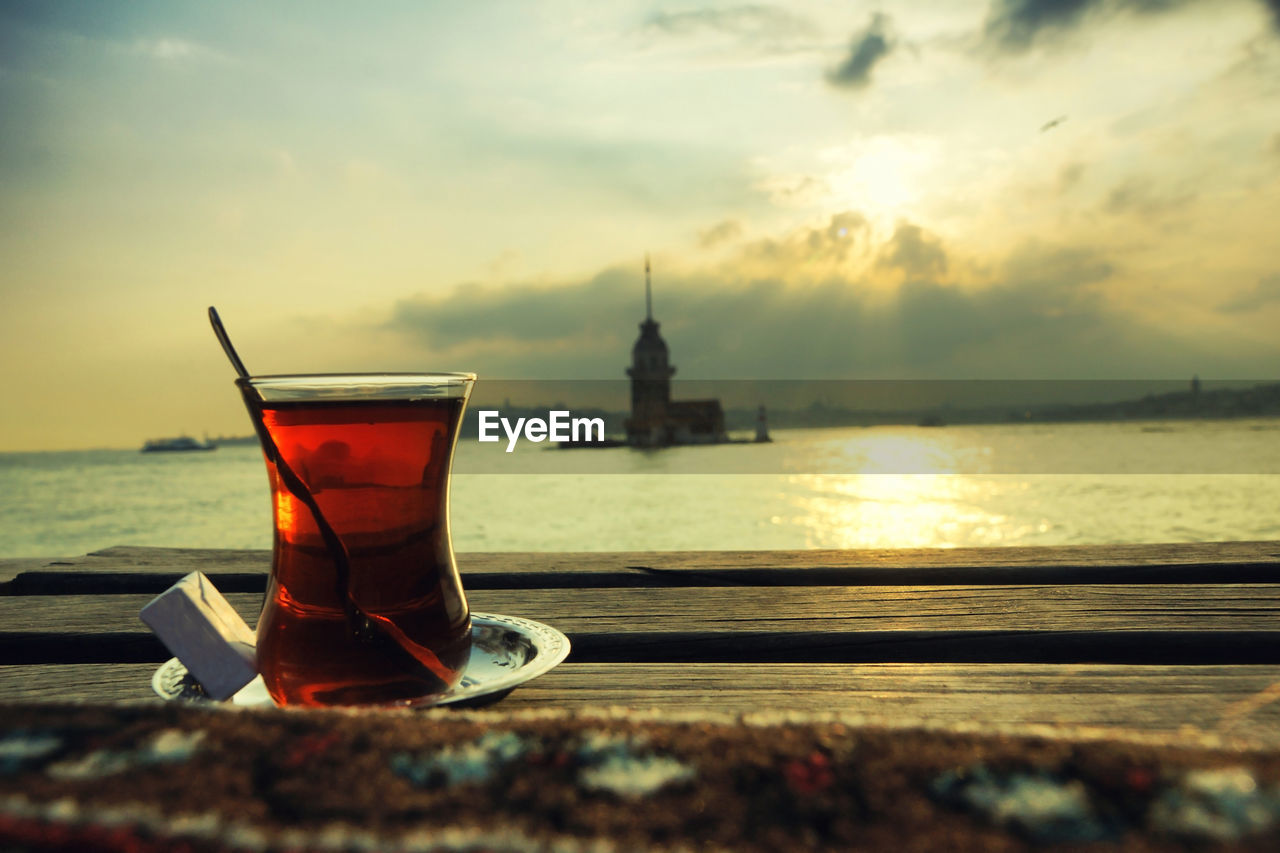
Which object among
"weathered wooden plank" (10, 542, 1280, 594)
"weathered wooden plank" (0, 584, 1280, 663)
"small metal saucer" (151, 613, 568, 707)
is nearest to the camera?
"small metal saucer" (151, 613, 568, 707)

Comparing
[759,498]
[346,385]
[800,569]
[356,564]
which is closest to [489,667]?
[356,564]

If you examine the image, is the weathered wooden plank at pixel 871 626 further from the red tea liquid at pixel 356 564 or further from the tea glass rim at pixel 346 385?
the tea glass rim at pixel 346 385

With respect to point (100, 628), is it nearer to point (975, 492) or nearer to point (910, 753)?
point (910, 753)

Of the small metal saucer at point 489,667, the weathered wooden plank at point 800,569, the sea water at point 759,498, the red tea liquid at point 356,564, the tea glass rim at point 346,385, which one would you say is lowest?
the sea water at point 759,498

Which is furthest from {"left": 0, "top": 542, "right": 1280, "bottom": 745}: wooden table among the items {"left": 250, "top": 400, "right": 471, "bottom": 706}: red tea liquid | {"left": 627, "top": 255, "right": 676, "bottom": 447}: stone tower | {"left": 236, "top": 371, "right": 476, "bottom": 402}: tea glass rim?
{"left": 627, "top": 255, "right": 676, "bottom": 447}: stone tower

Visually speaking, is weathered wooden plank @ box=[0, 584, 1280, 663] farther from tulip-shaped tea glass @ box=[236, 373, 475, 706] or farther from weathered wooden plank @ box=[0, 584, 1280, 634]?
tulip-shaped tea glass @ box=[236, 373, 475, 706]

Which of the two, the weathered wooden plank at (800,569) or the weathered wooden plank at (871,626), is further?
the weathered wooden plank at (800,569)

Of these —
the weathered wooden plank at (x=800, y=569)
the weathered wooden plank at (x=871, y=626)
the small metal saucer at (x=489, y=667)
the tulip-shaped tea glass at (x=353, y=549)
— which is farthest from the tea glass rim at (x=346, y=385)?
the weathered wooden plank at (x=800, y=569)
